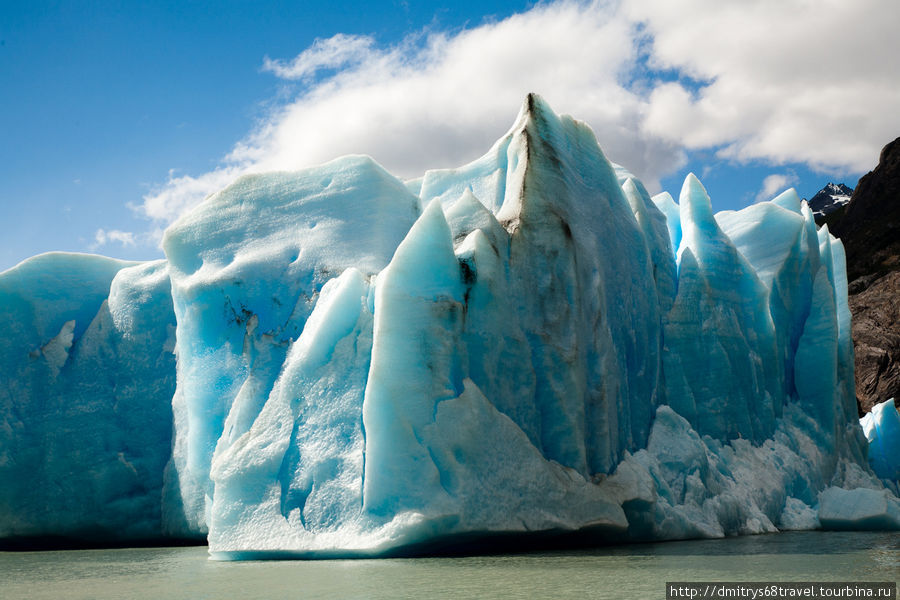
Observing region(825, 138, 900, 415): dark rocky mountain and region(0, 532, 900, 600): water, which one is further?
region(825, 138, 900, 415): dark rocky mountain

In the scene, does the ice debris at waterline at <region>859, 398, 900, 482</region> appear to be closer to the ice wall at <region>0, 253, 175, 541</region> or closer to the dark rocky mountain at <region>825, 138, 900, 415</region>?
the ice wall at <region>0, 253, 175, 541</region>

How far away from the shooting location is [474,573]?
577 cm

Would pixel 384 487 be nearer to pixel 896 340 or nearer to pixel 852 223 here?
pixel 896 340

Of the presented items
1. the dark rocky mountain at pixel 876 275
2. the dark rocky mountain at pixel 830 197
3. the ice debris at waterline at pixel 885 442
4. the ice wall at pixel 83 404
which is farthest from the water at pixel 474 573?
the dark rocky mountain at pixel 830 197

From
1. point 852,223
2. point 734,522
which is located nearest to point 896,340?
point 852,223

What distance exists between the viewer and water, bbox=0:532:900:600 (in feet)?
16.2

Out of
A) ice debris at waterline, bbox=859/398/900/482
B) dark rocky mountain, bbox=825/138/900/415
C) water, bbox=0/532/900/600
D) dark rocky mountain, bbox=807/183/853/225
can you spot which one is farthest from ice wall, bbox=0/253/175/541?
dark rocky mountain, bbox=807/183/853/225

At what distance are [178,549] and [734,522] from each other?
20.7ft

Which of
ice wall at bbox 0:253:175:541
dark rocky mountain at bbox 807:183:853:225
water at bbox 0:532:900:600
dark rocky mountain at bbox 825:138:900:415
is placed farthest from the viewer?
dark rocky mountain at bbox 807:183:853:225

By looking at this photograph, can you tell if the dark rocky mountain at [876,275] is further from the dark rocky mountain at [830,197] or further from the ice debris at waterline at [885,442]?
the dark rocky mountain at [830,197]

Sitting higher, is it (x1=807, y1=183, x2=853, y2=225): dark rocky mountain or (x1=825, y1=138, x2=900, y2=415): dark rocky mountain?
(x1=807, y1=183, x2=853, y2=225): dark rocky mountain

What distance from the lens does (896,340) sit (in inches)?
1131

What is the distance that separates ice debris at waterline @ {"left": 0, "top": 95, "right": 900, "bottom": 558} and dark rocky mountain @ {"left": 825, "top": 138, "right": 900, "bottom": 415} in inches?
625

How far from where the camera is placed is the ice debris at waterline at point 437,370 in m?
7.59
